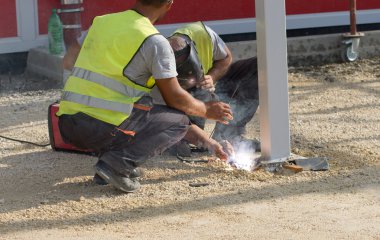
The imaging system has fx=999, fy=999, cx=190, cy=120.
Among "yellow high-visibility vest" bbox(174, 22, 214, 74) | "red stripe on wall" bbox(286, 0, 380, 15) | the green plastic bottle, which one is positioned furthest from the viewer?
"red stripe on wall" bbox(286, 0, 380, 15)

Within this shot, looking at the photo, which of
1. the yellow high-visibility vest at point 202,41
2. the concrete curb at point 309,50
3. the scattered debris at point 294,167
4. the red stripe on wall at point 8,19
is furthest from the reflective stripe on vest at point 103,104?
the red stripe on wall at point 8,19

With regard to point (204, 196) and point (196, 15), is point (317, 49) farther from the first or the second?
point (204, 196)

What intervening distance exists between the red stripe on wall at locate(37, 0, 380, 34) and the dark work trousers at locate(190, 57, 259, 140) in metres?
3.71

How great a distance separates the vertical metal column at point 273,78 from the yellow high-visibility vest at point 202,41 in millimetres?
634

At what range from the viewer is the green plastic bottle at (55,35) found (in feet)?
34.4

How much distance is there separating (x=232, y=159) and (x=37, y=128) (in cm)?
202

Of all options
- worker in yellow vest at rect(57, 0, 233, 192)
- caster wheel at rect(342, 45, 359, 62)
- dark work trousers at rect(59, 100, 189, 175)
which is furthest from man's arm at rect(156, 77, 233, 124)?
caster wheel at rect(342, 45, 359, 62)

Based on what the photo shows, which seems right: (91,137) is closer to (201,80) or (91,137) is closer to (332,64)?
(201,80)

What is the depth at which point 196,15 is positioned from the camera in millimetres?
11617

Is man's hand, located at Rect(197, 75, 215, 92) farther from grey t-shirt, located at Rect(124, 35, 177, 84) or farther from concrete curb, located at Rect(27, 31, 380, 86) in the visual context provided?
concrete curb, located at Rect(27, 31, 380, 86)

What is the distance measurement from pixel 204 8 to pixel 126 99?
215 inches

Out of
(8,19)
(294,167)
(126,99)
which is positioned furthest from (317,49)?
(126,99)

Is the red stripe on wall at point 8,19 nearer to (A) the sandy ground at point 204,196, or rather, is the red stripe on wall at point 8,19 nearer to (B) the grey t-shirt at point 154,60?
(A) the sandy ground at point 204,196

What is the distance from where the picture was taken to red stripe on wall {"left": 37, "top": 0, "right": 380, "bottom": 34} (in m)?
11.1
